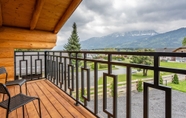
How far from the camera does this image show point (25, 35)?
129 inches

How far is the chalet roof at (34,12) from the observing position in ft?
8.21

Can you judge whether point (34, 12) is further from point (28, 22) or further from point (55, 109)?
point (55, 109)

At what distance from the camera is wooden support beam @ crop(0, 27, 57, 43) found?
2.99 metres

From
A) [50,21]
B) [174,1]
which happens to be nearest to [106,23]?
[174,1]

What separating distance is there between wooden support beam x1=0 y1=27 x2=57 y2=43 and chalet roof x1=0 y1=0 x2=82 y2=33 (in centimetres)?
12

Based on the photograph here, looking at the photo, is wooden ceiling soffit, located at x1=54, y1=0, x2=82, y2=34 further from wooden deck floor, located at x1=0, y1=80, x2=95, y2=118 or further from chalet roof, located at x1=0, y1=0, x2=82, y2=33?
wooden deck floor, located at x1=0, y1=80, x2=95, y2=118

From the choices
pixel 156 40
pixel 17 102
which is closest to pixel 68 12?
pixel 17 102

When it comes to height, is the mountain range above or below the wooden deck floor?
above

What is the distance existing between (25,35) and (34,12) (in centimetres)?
88

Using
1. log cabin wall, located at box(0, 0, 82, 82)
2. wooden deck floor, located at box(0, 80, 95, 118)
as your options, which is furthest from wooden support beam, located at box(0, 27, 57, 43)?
wooden deck floor, located at box(0, 80, 95, 118)

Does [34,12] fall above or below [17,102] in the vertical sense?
above

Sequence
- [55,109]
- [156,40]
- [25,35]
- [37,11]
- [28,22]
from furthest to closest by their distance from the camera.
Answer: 1. [156,40]
2. [25,35]
3. [28,22]
4. [37,11]
5. [55,109]

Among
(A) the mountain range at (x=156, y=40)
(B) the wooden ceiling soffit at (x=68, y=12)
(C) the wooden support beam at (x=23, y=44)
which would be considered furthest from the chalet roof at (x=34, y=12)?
(A) the mountain range at (x=156, y=40)

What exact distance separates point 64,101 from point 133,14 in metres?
38.3
